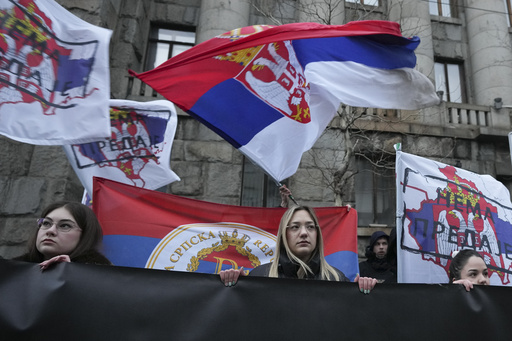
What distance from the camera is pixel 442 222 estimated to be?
13.6 feet

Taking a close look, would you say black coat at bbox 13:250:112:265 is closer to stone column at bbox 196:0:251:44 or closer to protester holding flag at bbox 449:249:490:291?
protester holding flag at bbox 449:249:490:291

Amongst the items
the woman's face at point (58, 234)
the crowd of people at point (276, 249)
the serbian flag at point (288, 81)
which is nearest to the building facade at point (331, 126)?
the serbian flag at point (288, 81)

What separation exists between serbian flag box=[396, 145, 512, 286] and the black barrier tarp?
5.65 ft

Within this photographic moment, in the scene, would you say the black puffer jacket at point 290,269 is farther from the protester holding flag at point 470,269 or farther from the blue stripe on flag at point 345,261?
the blue stripe on flag at point 345,261

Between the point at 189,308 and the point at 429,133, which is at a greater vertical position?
the point at 429,133

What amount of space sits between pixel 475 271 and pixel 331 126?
5.99 meters

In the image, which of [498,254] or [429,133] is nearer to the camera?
[498,254]

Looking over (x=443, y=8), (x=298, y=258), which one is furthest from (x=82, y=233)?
(x=443, y=8)

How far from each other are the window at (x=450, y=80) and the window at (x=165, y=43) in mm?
7119

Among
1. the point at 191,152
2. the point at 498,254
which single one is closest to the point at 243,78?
the point at 498,254

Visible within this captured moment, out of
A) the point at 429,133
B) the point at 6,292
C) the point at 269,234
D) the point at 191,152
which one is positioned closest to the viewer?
the point at 6,292

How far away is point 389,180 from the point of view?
9094 mm

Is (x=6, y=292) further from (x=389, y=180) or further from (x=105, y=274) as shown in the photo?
(x=389, y=180)

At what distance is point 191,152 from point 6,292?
6.35m
